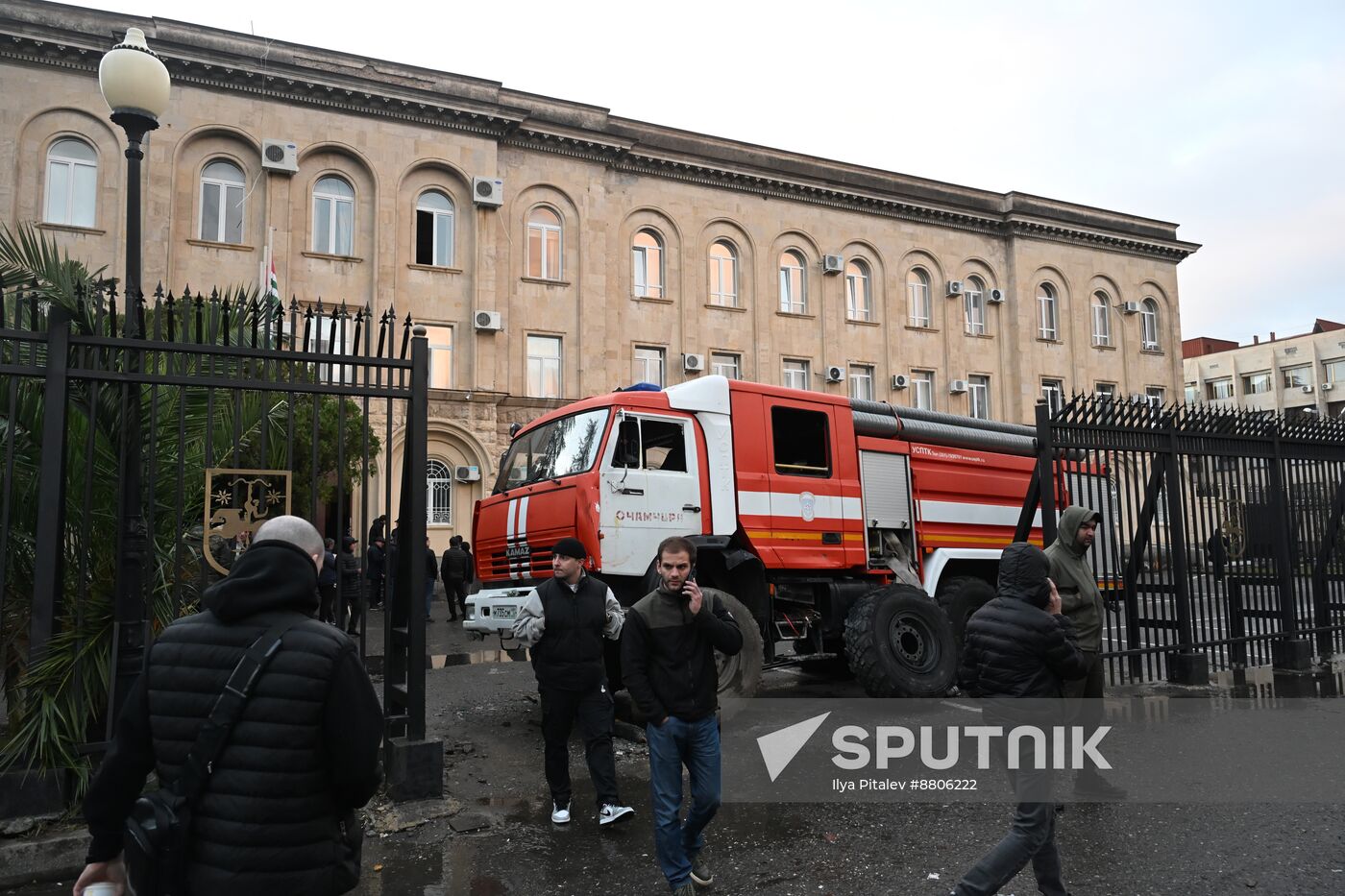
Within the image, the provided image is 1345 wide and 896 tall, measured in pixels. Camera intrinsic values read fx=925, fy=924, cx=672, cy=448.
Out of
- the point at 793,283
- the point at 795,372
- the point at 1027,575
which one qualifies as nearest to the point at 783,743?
the point at 1027,575

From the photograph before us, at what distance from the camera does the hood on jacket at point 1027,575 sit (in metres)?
4.50

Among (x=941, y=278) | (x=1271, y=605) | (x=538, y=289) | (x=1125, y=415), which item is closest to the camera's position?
(x=1125, y=415)

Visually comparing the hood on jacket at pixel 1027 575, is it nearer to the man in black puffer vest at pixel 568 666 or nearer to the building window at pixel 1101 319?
the man in black puffer vest at pixel 568 666

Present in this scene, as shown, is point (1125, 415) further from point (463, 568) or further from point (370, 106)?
point (370, 106)

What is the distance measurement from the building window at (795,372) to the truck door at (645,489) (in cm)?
2128

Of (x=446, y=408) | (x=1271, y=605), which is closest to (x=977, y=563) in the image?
(x=1271, y=605)

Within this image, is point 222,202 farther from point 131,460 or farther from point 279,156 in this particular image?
point 131,460

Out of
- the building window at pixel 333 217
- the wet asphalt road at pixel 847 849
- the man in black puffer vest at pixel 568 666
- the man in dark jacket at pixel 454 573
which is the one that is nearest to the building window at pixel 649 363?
the building window at pixel 333 217

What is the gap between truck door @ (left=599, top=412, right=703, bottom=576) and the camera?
827cm

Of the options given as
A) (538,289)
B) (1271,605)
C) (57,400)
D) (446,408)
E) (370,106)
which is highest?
(370,106)

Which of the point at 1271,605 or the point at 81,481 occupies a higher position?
the point at 81,481

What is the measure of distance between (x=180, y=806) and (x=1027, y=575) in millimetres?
3681

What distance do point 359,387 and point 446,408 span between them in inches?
741

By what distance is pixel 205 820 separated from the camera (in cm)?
252
